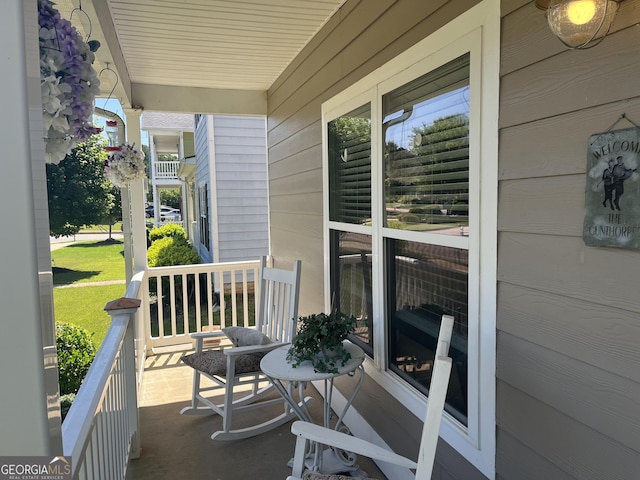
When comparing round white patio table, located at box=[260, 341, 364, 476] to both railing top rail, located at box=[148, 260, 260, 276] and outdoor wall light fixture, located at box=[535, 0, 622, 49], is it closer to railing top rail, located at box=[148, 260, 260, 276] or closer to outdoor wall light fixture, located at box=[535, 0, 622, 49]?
outdoor wall light fixture, located at box=[535, 0, 622, 49]

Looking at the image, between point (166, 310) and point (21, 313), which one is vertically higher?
point (21, 313)

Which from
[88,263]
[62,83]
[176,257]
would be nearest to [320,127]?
[62,83]

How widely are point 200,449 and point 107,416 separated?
112 centimetres

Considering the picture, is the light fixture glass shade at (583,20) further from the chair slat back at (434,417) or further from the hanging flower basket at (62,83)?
the hanging flower basket at (62,83)

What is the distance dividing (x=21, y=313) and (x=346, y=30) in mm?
2520

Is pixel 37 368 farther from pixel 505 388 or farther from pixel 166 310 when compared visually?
pixel 166 310

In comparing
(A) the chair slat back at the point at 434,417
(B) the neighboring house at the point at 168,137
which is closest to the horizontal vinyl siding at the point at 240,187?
(B) the neighboring house at the point at 168,137

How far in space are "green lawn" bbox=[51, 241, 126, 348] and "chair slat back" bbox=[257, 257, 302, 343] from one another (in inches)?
55.2

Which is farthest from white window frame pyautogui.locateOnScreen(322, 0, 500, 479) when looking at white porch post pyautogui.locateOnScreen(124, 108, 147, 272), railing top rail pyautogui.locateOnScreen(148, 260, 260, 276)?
white porch post pyautogui.locateOnScreen(124, 108, 147, 272)

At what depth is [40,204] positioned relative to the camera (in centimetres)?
67

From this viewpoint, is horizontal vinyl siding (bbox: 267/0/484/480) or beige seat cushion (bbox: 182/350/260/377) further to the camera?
beige seat cushion (bbox: 182/350/260/377)

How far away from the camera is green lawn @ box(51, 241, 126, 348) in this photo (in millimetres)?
6615

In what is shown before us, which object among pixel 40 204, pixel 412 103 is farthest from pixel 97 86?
pixel 412 103

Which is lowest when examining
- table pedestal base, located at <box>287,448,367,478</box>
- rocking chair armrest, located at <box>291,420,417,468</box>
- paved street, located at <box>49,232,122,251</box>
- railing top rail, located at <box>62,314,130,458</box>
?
table pedestal base, located at <box>287,448,367,478</box>
